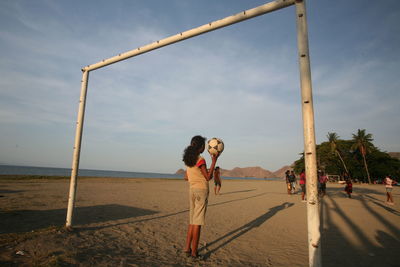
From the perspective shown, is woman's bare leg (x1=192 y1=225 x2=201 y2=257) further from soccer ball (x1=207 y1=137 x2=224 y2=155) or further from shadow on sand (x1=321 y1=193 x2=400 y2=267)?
shadow on sand (x1=321 y1=193 x2=400 y2=267)

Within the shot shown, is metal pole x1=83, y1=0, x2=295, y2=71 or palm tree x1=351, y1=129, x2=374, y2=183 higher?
palm tree x1=351, y1=129, x2=374, y2=183

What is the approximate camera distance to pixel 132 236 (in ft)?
16.2

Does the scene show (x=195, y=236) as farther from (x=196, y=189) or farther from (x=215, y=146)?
(x=215, y=146)

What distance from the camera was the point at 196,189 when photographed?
401 centimetres

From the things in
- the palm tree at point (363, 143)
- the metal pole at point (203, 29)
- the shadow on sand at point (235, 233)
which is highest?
→ the palm tree at point (363, 143)

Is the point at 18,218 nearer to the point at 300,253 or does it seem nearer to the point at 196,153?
the point at 196,153

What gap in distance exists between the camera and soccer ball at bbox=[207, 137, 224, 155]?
486 centimetres

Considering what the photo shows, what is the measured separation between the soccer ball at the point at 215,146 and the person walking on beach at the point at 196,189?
0.67 m

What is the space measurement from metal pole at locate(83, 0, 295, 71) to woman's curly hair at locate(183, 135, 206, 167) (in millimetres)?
2124

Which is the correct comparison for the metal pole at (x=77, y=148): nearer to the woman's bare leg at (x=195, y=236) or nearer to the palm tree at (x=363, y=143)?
the woman's bare leg at (x=195, y=236)

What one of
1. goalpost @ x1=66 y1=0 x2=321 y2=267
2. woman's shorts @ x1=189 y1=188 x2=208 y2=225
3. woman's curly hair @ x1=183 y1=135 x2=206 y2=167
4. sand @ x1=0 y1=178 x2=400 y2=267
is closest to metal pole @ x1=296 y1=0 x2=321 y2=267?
goalpost @ x1=66 y1=0 x2=321 y2=267

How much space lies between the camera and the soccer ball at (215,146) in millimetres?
4859

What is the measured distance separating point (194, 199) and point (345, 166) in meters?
62.1

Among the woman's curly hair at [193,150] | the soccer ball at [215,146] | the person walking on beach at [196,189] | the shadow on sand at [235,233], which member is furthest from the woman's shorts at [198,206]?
the soccer ball at [215,146]
